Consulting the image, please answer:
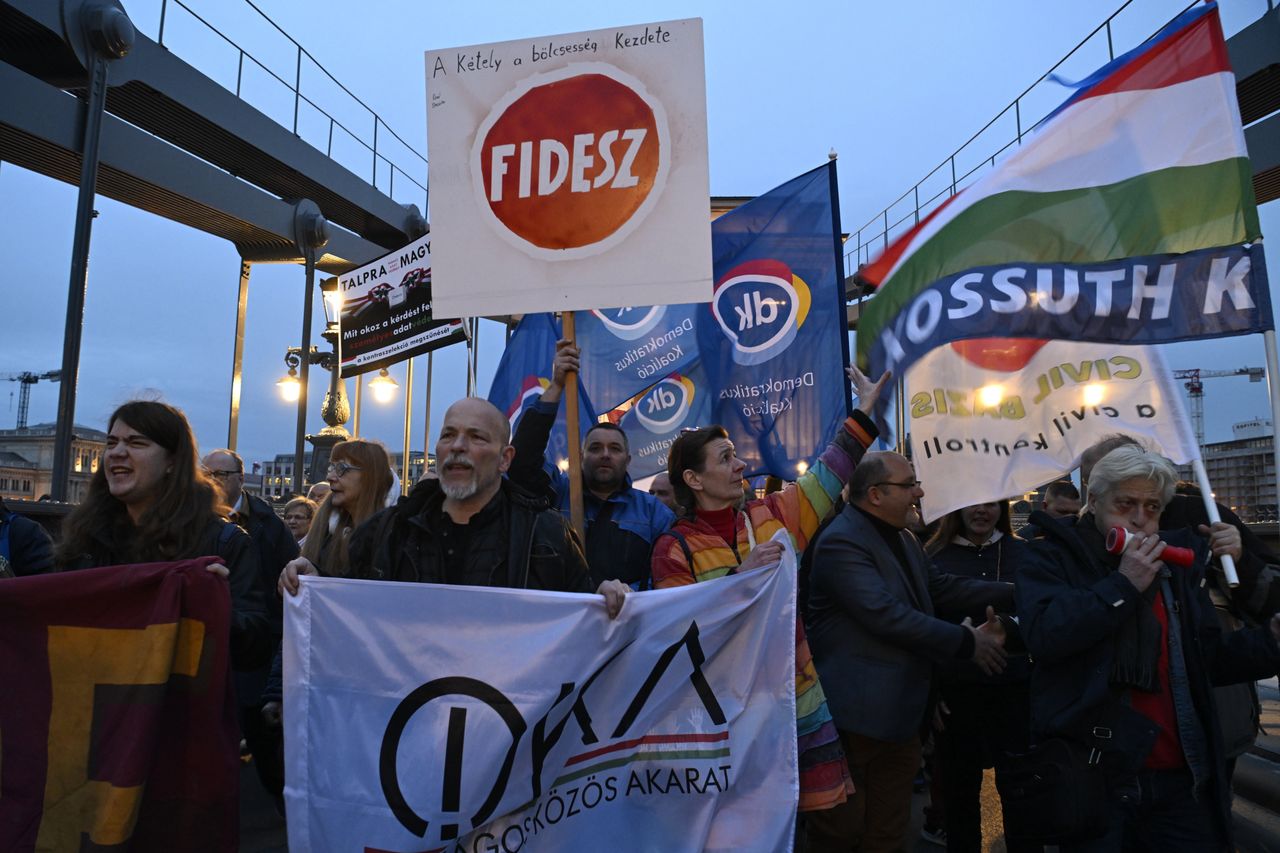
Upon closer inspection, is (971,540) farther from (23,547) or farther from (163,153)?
(163,153)

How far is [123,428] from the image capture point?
9.64 feet

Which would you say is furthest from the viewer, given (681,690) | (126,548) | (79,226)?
(79,226)

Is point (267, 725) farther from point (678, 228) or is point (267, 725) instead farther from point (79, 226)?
point (79, 226)

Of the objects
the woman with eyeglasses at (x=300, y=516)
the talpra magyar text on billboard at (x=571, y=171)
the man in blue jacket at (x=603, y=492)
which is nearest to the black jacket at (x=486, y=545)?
the man in blue jacket at (x=603, y=492)

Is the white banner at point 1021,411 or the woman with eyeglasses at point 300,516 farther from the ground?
the white banner at point 1021,411

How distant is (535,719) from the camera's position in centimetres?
260

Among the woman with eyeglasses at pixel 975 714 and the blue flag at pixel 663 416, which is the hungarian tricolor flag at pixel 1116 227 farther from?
the blue flag at pixel 663 416

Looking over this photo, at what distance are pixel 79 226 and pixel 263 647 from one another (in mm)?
8207

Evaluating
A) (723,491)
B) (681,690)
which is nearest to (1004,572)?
(723,491)

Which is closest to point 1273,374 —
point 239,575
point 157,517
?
point 239,575

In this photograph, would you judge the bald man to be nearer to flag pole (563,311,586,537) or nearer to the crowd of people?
the crowd of people

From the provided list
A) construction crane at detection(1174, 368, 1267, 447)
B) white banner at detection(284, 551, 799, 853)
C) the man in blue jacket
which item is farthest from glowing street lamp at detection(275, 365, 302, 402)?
construction crane at detection(1174, 368, 1267, 447)

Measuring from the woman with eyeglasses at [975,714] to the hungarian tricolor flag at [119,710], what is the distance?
2872 millimetres

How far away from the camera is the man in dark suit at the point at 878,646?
3.22 meters
